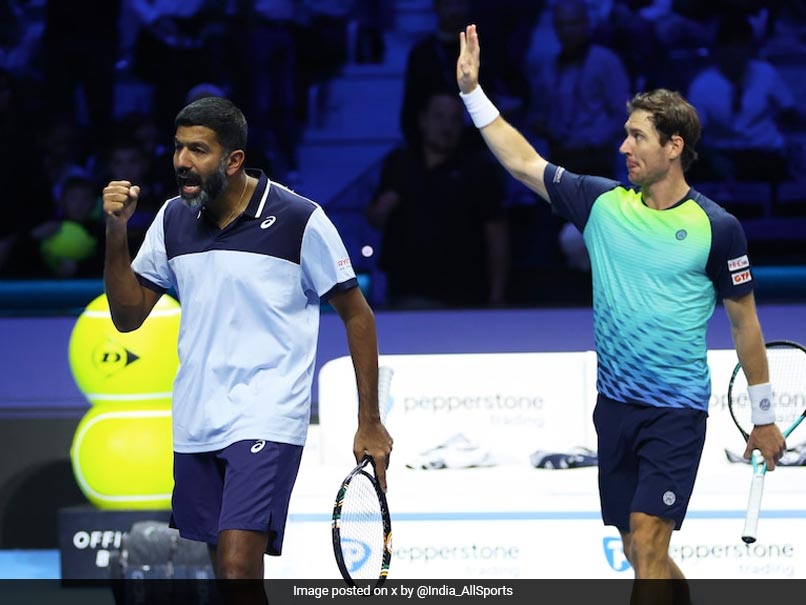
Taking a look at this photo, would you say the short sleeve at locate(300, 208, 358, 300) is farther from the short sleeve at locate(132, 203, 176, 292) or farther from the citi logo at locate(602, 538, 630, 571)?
the citi logo at locate(602, 538, 630, 571)

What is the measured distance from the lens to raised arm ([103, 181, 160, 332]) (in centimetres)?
351

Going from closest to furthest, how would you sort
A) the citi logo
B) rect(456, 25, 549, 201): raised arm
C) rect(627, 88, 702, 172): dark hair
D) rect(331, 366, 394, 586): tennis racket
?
rect(331, 366, 394, 586): tennis racket
rect(627, 88, 702, 172): dark hair
rect(456, 25, 549, 201): raised arm
the citi logo

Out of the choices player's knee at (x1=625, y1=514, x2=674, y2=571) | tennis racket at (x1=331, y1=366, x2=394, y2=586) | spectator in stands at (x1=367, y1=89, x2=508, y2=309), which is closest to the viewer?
tennis racket at (x1=331, y1=366, x2=394, y2=586)

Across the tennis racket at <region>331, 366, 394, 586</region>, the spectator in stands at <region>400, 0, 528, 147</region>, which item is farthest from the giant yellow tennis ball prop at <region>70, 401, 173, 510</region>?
the spectator in stands at <region>400, 0, 528, 147</region>

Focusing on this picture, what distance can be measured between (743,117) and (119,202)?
5.26 metres

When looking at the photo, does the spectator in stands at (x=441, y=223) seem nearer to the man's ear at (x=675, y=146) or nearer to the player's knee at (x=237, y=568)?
the man's ear at (x=675, y=146)

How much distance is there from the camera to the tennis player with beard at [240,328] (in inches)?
140

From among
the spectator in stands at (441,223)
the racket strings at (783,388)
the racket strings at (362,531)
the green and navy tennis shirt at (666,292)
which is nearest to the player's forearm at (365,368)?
the racket strings at (362,531)

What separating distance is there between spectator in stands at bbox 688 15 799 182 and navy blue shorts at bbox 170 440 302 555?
4.98 metres

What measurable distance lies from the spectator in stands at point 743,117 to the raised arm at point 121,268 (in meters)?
4.90

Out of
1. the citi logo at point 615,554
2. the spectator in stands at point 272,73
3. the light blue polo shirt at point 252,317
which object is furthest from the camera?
the spectator in stands at point 272,73

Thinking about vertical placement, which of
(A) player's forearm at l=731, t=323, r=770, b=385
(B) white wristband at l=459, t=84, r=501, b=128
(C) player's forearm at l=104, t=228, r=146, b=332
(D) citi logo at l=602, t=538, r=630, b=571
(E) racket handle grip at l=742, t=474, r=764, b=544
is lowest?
(D) citi logo at l=602, t=538, r=630, b=571

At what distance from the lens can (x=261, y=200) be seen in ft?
12.2

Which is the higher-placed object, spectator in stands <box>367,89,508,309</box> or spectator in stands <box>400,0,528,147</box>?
spectator in stands <box>400,0,528,147</box>
